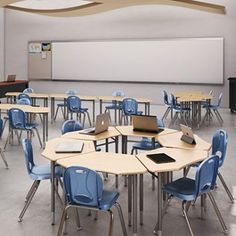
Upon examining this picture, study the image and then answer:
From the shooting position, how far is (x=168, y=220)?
12.0 feet

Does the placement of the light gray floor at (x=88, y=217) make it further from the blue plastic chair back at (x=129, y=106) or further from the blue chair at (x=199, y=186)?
the blue plastic chair back at (x=129, y=106)

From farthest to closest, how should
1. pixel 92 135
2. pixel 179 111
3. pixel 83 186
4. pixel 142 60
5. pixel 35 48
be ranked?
1. pixel 35 48
2. pixel 142 60
3. pixel 179 111
4. pixel 92 135
5. pixel 83 186

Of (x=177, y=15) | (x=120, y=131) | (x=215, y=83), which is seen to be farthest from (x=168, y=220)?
(x=177, y=15)

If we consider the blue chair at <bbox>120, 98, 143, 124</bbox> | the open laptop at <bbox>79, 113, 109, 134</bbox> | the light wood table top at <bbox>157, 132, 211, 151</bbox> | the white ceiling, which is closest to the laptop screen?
the light wood table top at <bbox>157, 132, 211, 151</bbox>

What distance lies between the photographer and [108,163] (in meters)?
3.32

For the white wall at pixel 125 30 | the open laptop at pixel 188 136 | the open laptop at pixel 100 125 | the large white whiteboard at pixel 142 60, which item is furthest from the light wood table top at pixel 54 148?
the white wall at pixel 125 30

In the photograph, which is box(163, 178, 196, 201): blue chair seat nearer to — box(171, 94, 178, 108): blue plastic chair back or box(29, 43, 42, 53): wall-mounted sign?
box(171, 94, 178, 108): blue plastic chair back

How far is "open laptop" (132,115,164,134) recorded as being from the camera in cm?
467

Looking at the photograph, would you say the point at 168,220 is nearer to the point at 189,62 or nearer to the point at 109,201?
the point at 109,201

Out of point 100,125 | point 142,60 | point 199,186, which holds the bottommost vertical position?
point 199,186

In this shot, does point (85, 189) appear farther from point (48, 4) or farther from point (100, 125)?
point (48, 4)

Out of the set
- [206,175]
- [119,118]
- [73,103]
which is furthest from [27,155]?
[119,118]

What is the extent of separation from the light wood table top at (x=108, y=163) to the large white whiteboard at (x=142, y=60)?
940 centimetres

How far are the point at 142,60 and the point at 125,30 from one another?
130 cm
